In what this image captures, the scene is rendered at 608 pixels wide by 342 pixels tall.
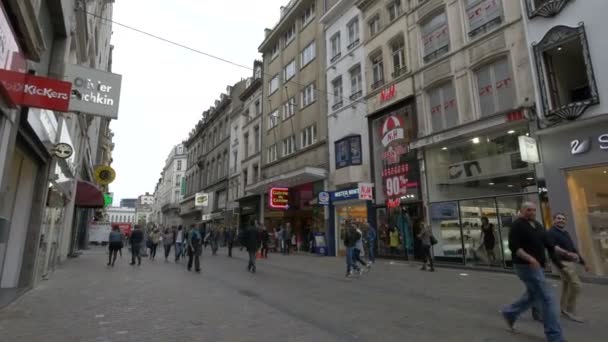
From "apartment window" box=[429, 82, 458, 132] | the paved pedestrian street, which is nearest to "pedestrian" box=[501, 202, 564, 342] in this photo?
the paved pedestrian street

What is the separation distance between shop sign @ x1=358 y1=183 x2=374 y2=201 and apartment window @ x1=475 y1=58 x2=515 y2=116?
6381mm

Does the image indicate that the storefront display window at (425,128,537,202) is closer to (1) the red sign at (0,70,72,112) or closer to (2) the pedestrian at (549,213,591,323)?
(2) the pedestrian at (549,213,591,323)

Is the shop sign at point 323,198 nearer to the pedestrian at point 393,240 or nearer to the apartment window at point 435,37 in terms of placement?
the pedestrian at point 393,240

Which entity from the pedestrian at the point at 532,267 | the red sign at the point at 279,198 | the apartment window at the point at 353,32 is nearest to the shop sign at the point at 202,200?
the red sign at the point at 279,198

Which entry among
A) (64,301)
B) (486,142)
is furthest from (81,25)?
(486,142)

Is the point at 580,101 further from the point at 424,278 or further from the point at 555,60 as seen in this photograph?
the point at 424,278

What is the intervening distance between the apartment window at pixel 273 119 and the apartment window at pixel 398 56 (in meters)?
12.3

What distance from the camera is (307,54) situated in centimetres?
2633

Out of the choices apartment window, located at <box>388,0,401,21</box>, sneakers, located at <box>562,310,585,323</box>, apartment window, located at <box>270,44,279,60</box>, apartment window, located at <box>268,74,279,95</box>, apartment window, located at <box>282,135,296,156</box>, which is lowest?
sneakers, located at <box>562,310,585,323</box>

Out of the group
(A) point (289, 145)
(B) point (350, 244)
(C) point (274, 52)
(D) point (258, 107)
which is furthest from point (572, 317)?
(D) point (258, 107)

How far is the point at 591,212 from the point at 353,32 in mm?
15757

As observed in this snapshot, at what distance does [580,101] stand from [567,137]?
108 centimetres

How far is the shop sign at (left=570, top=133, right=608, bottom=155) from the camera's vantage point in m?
9.99

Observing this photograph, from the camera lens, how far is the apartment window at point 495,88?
12.9 m
